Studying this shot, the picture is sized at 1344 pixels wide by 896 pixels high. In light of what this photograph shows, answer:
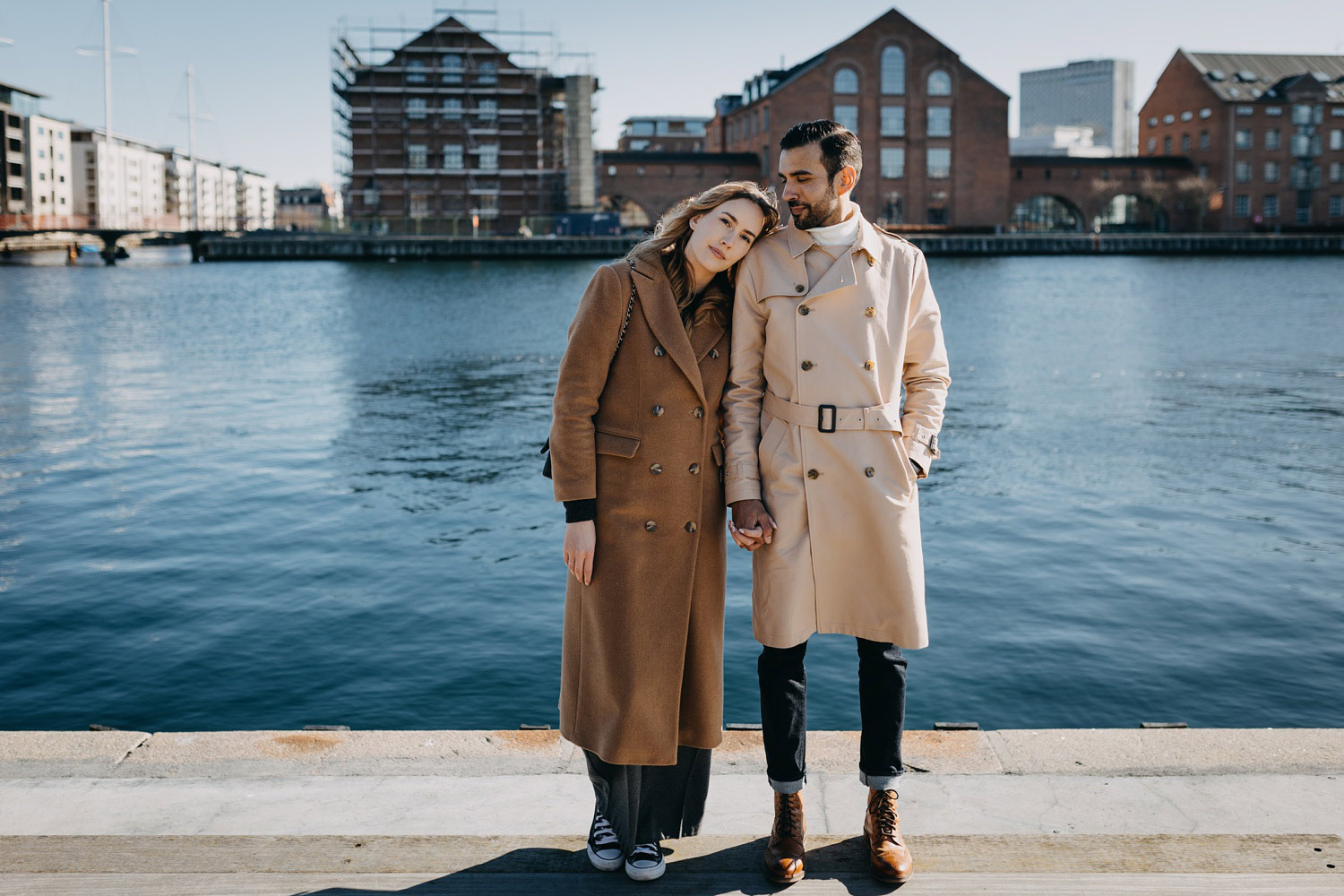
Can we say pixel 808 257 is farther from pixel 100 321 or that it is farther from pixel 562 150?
pixel 562 150

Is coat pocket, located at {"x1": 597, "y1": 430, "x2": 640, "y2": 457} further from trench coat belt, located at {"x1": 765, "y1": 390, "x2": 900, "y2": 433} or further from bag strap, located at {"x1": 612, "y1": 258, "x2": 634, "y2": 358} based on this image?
trench coat belt, located at {"x1": 765, "y1": 390, "x2": 900, "y2": 433}

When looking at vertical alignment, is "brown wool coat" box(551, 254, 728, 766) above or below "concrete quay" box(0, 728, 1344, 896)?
above

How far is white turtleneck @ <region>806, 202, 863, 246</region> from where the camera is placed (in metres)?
3.21

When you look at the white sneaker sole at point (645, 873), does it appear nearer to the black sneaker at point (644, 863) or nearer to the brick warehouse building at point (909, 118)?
the black sneaker at point (644, 863)

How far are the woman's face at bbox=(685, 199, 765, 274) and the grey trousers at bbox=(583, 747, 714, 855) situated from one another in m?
1.33

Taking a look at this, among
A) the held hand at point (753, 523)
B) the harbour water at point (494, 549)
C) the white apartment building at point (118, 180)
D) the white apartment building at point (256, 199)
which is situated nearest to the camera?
the held hand at point (753, 523)

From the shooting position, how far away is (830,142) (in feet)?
10.2

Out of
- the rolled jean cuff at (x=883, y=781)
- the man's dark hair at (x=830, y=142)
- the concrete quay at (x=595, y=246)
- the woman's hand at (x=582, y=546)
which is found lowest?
the rolled jean cuff at (x=883, y=781)

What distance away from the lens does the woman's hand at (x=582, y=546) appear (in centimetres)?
309

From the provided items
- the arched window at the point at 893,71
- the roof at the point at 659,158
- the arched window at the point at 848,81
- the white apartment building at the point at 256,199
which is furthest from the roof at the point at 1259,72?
the white apartment building at the point at 256,199

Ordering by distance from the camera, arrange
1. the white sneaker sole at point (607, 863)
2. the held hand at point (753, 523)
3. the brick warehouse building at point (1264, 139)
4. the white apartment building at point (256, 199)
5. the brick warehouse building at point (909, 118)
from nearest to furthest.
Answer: the white sneaker sole at point (607, 863) < the held hand at point (753, 523) < the brick warehouse building at point (909, 118) < the brick warehouse building at point (1264, 139) < the white apartment building at point (256, 199)

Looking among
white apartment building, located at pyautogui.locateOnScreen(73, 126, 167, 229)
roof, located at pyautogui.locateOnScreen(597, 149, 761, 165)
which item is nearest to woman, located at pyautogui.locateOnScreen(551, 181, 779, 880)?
roof, located at pyautogui.locateOnScreen(597, 149, 761, 165)

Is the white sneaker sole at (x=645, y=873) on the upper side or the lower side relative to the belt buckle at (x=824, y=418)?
lower

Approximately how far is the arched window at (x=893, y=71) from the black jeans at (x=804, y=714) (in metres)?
72.9
